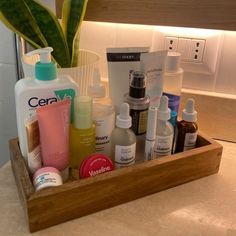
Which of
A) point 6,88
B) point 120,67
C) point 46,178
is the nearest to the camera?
point 46,178

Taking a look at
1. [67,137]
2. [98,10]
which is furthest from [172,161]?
[98,10]

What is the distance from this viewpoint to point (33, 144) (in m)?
0.48

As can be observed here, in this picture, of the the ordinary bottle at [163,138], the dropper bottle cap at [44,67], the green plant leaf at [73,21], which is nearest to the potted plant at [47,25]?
the green plant leaf at [73,21]

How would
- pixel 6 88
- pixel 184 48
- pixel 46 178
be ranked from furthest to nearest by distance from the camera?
pixel 6 88
pixel 184 48
pixel 46 178

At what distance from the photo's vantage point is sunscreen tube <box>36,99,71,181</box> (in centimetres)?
47

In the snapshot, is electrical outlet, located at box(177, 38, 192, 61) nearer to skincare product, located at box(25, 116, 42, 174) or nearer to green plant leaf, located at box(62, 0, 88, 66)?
green plant leaf, located at box(62, 0, 88, 66)

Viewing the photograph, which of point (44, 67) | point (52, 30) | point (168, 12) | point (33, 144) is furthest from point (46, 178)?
point (168, 12)

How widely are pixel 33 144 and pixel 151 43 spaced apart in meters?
0.35

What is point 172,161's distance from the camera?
53cm

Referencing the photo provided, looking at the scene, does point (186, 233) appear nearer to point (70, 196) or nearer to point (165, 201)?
point (165, 201)

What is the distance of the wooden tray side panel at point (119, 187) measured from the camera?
45 cm

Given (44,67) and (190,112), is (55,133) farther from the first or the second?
(190,112)

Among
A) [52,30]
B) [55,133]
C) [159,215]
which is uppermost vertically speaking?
[52,30]

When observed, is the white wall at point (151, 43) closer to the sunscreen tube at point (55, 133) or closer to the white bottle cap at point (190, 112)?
the white bottle cap at point (190, 112)
